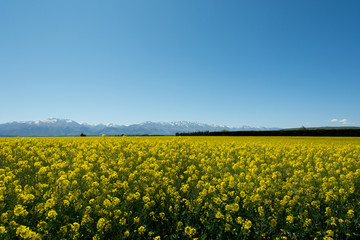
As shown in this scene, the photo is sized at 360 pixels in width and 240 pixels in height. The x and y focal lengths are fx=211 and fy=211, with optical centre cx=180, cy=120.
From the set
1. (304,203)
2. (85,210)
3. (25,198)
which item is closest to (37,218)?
(25,198)

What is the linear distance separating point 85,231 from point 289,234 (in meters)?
4.56


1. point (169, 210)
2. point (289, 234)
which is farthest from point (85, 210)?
point (289, 234)

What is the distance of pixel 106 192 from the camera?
531cm

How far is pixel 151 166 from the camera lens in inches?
301

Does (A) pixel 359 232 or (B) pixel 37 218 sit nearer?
(B) pixel 37 218

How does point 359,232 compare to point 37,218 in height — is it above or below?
below

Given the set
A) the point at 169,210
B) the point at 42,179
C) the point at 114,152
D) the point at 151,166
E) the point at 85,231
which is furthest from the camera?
the point at 114,152

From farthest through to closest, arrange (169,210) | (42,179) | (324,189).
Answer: (42,179)
(324,189)
(169,210)

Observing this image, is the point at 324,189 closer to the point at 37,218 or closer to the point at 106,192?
the point at 106,192

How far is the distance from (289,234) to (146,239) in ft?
10.6

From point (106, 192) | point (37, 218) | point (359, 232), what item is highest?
point (106, 192)

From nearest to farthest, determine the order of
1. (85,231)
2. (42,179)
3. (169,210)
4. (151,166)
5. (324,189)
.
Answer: (85,231)
(169,210)
(324,189)
(42,179)
(151,166)

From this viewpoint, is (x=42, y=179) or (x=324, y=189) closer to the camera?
(x=324, y=189)

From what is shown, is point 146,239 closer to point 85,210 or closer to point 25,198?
point 85,210
